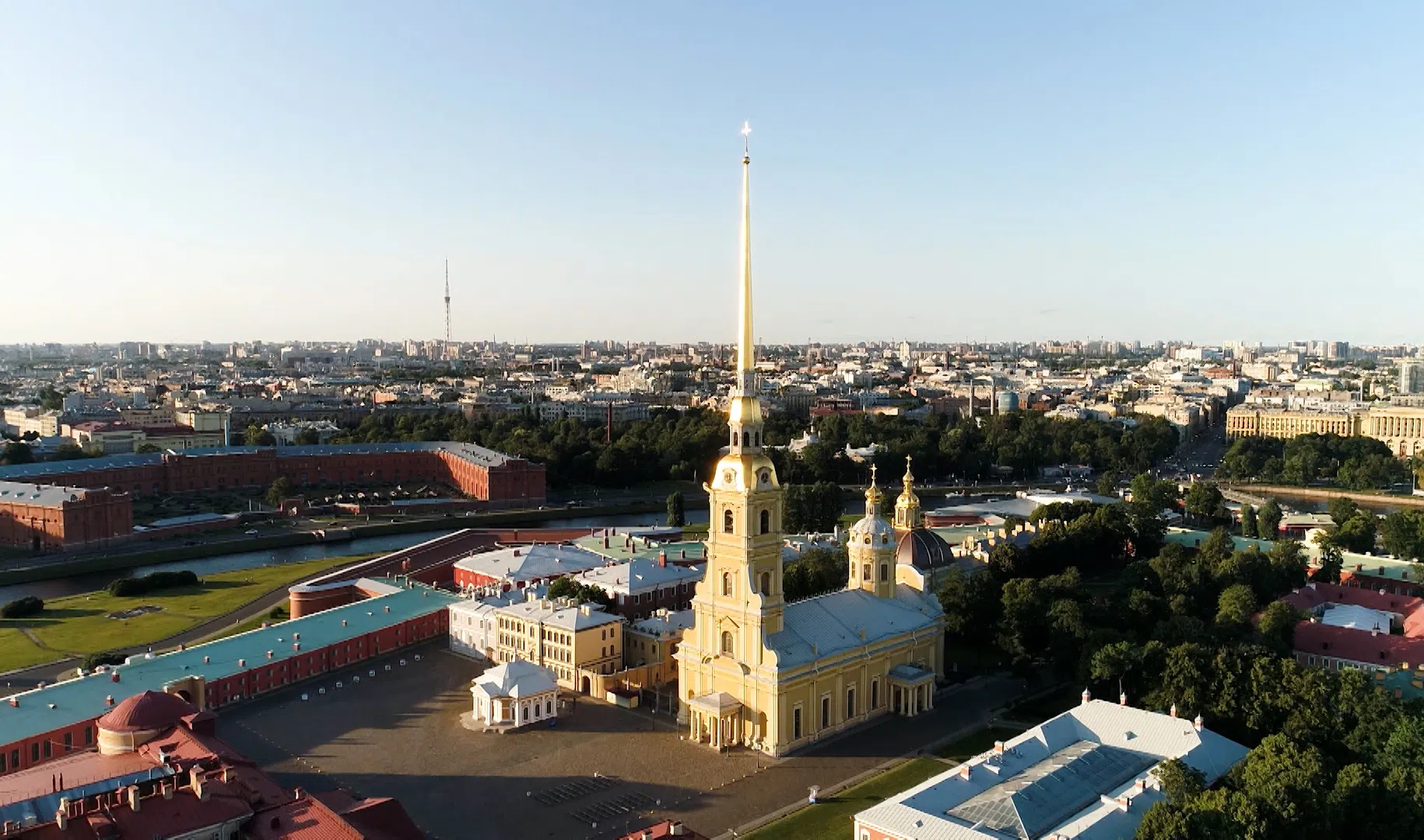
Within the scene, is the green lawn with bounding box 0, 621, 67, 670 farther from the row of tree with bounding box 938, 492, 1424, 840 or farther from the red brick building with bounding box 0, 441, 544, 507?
the red brick building with bounding box 0, 441, 544, 507

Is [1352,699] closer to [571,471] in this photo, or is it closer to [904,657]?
[904,657]

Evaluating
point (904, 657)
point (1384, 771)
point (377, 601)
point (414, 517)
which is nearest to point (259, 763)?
point (377, 601)

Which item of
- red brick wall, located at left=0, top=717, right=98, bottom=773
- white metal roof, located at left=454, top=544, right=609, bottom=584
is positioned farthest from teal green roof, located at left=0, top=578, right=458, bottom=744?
white metal roof, located at left=454, top=544, right=609, bottom=584

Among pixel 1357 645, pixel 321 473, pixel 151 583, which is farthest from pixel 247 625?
pixel 321 473

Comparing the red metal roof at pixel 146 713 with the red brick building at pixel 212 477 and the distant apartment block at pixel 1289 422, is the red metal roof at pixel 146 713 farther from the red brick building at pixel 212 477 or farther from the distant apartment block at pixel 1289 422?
the distant apartment block at pixel 1289 422

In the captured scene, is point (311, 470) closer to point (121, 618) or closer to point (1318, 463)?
point (121, 618)

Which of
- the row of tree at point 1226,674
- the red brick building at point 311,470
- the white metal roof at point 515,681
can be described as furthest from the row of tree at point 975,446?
the white metal roof at point 515,681
